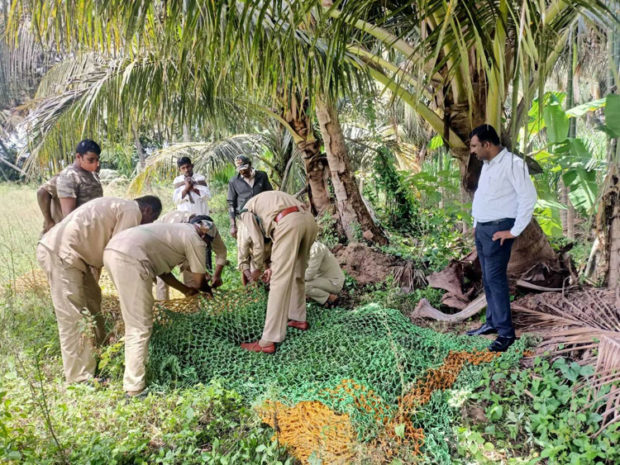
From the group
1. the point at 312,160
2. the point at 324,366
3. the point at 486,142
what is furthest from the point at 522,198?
the point at 312,160

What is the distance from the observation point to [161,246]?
3471 millimetres

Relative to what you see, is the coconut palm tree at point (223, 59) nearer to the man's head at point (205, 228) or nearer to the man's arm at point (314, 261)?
the man's head at point (205, 228)

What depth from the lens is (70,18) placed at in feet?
11.4

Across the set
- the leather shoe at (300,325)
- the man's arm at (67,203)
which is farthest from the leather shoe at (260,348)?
the man's arm at (67,203)

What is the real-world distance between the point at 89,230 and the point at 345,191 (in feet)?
12.9

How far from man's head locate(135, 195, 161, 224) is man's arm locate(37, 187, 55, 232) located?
1.24 meters

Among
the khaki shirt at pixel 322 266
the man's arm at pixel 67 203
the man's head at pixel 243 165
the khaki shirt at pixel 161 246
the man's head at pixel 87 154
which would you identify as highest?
the man's head at pixel 87 154

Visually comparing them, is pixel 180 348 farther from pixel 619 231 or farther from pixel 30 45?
pixel 30 45

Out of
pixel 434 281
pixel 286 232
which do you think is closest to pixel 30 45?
pixel 286 232

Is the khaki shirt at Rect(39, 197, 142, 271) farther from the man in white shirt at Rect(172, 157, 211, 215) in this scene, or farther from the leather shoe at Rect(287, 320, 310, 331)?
the man in white shirt at Rect(172, 157, 211, 215)

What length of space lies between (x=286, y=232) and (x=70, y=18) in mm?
2416

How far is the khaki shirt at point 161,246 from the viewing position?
330cm

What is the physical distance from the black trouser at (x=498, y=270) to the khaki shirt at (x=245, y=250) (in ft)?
Result: 6.52

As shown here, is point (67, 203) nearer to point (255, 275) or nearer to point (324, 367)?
point (255, 275)
